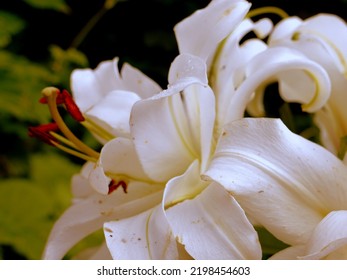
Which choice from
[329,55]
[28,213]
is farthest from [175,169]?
[28,213]

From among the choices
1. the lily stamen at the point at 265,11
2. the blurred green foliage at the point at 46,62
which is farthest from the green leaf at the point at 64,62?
the lily stamen at the point at 265,11

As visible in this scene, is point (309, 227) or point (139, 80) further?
point (139, 80)

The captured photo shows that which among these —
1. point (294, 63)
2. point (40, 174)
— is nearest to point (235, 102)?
point (294, 63)

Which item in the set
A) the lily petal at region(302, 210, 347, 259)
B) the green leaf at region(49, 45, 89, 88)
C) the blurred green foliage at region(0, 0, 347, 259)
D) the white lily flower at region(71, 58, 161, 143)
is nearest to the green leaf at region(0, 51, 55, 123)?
the blurred green foliage at region(0, 0, 347, 259)

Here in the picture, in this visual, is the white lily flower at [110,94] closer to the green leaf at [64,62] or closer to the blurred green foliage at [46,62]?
the blurred green foliage at [46,62]
